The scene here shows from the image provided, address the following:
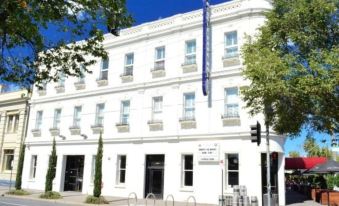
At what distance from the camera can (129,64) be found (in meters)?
30.8

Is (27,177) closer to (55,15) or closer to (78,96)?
(78,96)

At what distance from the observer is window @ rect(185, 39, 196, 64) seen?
27.2m

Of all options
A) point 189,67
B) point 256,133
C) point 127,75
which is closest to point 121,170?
point 127,75

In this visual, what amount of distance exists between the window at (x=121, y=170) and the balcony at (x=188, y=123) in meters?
5.99

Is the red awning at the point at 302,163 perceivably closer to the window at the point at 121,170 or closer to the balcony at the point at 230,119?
the balcony at the point at 230,119

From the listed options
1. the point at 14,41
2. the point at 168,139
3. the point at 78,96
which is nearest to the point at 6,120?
the point at 78,96

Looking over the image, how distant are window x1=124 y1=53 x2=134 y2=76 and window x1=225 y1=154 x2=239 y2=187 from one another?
10.5 meters

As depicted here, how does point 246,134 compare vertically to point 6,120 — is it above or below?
below

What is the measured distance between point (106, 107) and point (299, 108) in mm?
18075

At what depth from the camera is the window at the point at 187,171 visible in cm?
2583

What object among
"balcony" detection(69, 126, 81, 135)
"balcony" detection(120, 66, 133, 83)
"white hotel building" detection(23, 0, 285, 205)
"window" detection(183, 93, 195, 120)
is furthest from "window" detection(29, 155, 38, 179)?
"window" detection(183, 93, 195, 120)

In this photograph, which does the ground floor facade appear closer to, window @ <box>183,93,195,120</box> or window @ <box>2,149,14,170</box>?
window @ <box>183,93,195,120</box>

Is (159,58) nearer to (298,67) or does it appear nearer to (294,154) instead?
(298,67)

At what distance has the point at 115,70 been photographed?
31203mm
